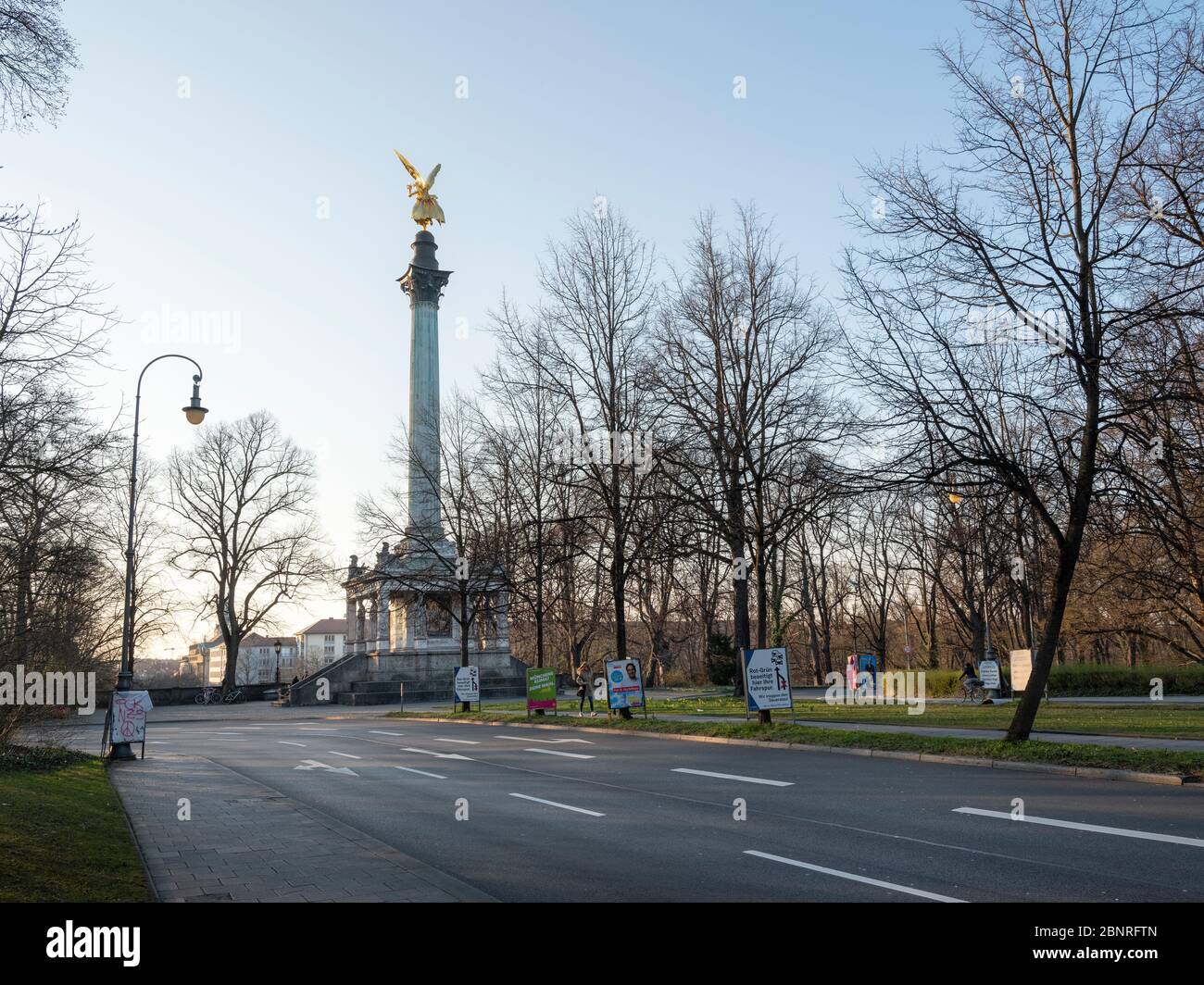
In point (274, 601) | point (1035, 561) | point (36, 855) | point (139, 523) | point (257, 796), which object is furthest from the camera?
point (274, 601)

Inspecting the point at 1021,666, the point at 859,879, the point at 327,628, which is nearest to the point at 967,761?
the point at 859,879

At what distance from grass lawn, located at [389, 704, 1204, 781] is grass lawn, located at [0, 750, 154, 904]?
12514 mm

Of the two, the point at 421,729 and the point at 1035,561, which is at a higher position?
the point at 1035,561

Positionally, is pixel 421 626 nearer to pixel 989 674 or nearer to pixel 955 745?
pixel 989 674

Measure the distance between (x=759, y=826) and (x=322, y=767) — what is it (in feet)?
34.4

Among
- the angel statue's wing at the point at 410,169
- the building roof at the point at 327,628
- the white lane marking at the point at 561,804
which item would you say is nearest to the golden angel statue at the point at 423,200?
the angel statue's wing at the point at 410,169

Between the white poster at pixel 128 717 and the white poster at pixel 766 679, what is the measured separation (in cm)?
1341

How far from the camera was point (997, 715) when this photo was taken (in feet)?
78.5

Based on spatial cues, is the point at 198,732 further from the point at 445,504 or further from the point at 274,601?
the point at 274,601

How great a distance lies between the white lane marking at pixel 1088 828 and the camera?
891 centimetres

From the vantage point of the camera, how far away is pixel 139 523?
167ft

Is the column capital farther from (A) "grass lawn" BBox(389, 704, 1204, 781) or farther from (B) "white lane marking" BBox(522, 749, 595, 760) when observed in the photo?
(B) "white lane marking" BBox(522, 749, 595, 760)
